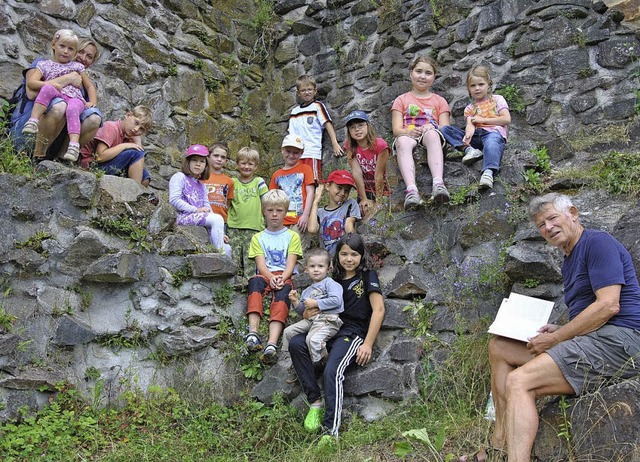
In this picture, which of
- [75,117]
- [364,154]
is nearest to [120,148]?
[75,117]

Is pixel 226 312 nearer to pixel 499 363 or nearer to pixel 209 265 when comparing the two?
pixel 209 265

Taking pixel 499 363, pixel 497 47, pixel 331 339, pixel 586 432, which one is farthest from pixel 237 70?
pixel 586 432

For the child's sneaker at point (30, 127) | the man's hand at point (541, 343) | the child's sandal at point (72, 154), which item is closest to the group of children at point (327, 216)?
the child's sandal at point (72, 154)

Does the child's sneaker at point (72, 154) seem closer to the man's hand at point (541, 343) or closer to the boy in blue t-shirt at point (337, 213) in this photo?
the boy in blue t-shirt at point (337, 213)

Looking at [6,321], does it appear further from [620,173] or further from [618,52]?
[618,52]

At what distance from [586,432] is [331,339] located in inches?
78.6

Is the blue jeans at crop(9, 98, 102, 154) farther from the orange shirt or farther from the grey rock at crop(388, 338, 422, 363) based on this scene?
the grey rock at crop(388, 338, 422, 363)

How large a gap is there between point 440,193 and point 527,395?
7.79ft

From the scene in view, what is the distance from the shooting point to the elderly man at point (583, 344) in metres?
3.33

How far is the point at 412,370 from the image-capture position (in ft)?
15.4

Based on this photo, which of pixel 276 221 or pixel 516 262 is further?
pixel 276 221

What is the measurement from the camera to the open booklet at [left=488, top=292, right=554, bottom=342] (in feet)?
12.4

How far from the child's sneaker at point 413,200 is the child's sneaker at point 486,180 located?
50 centimetres

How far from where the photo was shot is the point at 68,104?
18.1 ft
